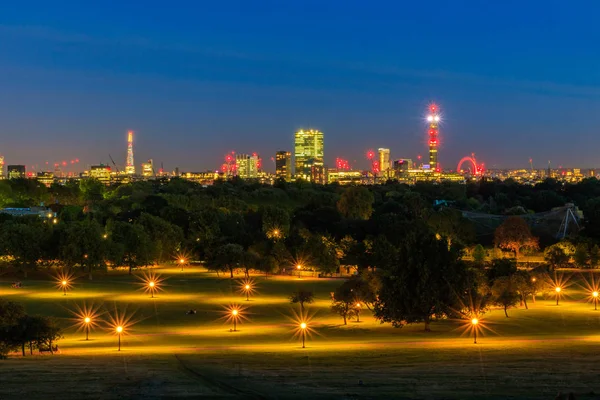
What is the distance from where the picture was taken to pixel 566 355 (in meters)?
30.8

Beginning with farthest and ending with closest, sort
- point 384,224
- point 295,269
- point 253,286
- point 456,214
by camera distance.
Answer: point 456,214 < point 384,224 < point 295,269 < point 253,286

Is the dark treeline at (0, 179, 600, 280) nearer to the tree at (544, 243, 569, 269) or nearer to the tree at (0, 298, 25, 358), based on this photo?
the tree at (544, 243, 569, 269)

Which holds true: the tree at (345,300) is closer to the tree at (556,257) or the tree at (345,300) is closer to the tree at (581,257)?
the tree at (556,257)

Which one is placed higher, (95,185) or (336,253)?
(95,185)

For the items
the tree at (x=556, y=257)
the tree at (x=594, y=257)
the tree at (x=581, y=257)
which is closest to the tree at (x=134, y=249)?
the tree at (x=556, y=257)

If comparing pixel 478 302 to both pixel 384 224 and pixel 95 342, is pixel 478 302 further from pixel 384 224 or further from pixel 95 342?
pixel 384 224

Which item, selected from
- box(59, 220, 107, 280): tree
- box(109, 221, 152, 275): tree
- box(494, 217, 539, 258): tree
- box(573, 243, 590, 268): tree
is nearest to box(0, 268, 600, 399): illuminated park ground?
box(59, 220, 107, 280): tree

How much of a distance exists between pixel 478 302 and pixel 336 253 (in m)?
32.9

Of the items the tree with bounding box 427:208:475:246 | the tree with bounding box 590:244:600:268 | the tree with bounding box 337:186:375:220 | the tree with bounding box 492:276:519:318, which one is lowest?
the tree with bounding box 492:276:519:318

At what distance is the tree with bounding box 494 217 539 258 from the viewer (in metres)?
79.7

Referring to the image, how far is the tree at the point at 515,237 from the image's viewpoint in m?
79.7

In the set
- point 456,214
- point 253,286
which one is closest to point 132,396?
point 253,286

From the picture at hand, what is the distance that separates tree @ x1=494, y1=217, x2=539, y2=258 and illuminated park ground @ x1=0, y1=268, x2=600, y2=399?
2509 centimetres

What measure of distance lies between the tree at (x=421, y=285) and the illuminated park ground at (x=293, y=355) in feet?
3.33
